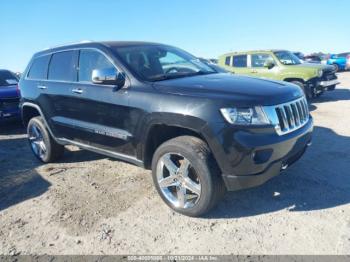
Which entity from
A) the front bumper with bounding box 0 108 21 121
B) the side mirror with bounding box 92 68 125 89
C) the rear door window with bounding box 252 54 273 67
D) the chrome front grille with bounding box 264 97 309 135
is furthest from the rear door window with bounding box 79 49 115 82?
the rear door window with bounding box 252 54 273 67

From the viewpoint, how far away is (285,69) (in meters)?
10.7

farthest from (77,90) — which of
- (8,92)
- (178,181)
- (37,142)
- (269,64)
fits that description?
(269,64)

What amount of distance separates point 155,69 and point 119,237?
2.04 meters

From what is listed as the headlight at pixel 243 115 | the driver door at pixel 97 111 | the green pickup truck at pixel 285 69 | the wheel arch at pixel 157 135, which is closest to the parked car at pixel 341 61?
the green pickup truck at pixel 285 69

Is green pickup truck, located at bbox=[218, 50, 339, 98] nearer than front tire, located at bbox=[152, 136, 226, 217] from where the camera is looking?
No

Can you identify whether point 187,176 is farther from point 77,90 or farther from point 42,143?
point 42,143

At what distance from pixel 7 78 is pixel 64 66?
5978mm

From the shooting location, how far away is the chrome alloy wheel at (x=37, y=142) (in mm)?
5713

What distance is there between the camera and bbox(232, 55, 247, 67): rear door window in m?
11.7

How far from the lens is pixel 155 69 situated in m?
4.20

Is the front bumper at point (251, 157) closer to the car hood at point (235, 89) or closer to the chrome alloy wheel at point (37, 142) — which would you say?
the car hood at point (235, 89)

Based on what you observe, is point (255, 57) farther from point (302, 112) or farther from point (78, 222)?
point (78, 222)

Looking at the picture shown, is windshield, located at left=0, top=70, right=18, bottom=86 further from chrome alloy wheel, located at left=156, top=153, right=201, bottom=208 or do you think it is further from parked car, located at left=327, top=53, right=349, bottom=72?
parked car, located at left=327, top=53, right=349, bottom=72

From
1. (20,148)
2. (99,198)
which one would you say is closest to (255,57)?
(20,148)
